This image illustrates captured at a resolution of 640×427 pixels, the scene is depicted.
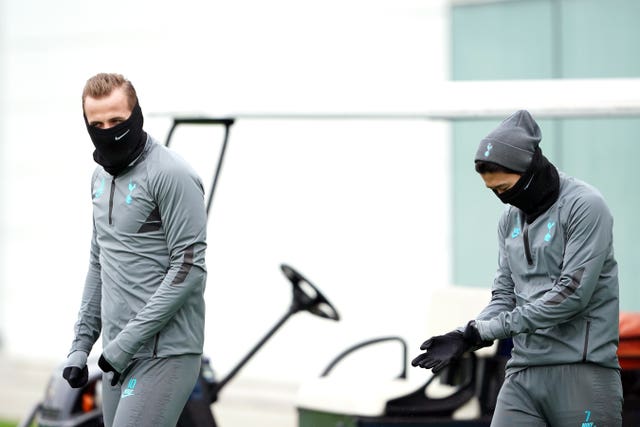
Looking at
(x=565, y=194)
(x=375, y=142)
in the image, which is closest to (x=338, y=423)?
(x=565, y=194)

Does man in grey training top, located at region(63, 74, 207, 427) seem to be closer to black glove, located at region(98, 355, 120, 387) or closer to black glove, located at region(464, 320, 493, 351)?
black glove, located at region(98, 355, 120, 387)

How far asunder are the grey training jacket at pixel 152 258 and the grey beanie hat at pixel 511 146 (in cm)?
82

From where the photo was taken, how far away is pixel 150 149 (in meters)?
3.87

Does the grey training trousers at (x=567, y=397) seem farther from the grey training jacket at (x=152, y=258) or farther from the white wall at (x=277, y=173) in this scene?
the white wall at (x=277, y=173)

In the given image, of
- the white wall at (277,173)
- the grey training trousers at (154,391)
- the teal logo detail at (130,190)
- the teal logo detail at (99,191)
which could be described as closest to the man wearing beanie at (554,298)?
the grey training trousers at (154,391)

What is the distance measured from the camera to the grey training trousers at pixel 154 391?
12.2 ft

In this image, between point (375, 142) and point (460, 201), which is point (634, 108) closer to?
point (460, 201)

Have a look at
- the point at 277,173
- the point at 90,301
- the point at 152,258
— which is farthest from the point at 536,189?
the point at 277,173

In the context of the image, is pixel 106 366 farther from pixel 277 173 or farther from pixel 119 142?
pixel 277 173

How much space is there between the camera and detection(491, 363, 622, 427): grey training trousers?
3.57 m

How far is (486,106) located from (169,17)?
4963 mm

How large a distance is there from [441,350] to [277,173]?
15.9 ft

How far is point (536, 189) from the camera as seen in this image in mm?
3576

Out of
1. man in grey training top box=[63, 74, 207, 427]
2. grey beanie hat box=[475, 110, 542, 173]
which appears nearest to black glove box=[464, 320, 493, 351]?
grey beanie hat box=[475, 110, 542, 173]
